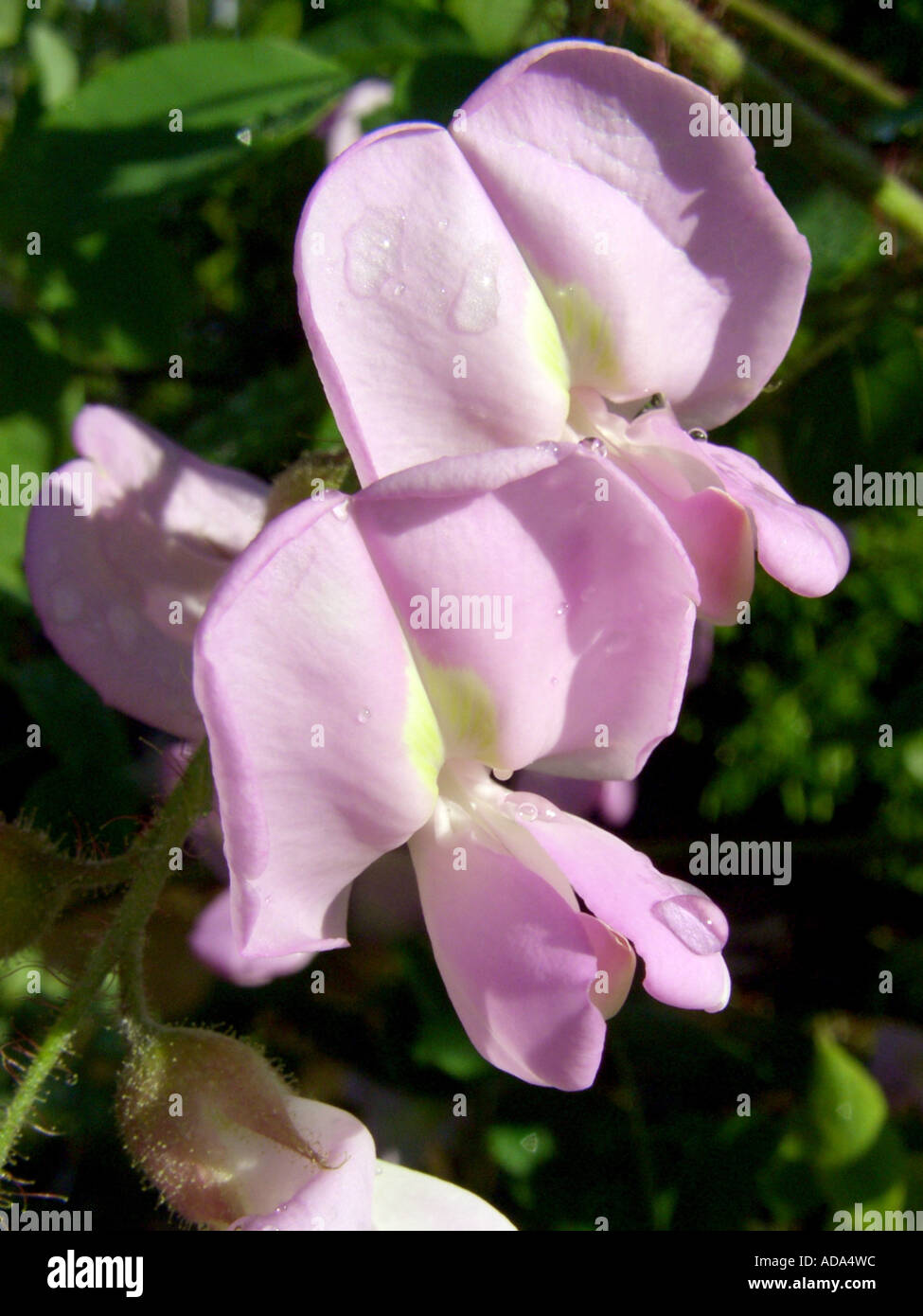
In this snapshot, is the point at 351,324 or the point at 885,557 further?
the point at 885,557

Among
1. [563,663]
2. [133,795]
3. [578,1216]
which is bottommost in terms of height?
[578,1216]

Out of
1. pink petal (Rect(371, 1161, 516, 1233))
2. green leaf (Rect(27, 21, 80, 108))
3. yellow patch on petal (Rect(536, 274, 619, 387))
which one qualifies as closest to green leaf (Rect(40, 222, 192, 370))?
green leaf (Rect(27, 21, 80, 108))

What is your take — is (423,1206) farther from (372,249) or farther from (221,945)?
(372,249)

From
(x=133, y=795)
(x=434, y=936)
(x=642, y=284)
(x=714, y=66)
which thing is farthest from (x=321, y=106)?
(x=434, y=936)

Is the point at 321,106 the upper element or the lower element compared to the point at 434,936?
upper

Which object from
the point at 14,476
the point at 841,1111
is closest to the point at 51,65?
the point at 14,476

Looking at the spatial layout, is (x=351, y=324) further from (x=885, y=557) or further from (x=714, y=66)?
(x=885, y=557)
